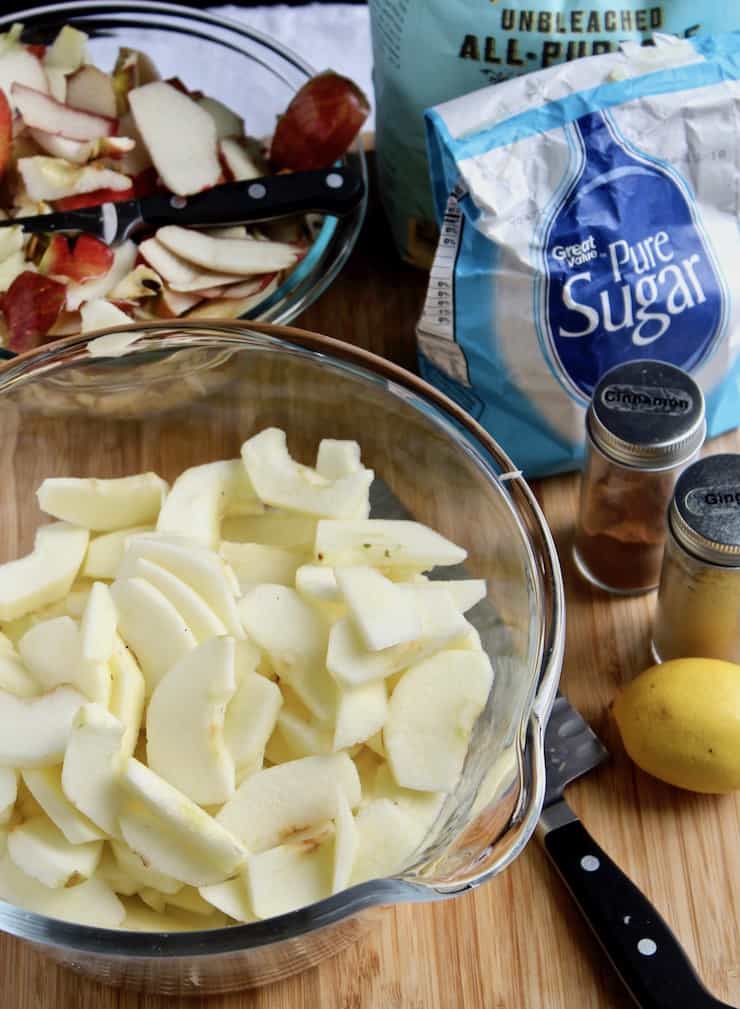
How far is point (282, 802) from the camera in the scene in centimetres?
91

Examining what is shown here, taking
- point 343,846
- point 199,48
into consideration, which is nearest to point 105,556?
point 343,846

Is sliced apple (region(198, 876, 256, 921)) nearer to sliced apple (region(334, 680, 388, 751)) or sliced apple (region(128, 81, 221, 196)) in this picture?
sliced apple (region(334, 680, 388, 751))

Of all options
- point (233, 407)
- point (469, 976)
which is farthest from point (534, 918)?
point (233, 407)

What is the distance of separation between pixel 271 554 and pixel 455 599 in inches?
6.5

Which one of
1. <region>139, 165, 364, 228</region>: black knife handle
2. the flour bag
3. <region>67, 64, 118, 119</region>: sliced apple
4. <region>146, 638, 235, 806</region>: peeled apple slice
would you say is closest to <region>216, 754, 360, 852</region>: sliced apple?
<region>146, 638, 235, 806</region>: peeled apple slice

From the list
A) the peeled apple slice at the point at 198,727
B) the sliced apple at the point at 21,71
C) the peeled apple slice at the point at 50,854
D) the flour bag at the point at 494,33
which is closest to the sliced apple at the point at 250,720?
the peeled apple slice at the point at 198,727

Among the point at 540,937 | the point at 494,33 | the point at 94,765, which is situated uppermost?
the point at 494,33

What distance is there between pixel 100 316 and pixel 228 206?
0.63 ft

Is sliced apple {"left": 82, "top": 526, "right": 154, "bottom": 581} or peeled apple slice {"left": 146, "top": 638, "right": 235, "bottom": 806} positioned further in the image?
sliced apple {"left": 82, "top": 526, "right": 154, "bottom": 581}

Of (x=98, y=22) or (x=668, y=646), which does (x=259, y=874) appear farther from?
(x=98, y=22)

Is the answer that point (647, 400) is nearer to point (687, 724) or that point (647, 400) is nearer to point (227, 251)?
point (687, 724)

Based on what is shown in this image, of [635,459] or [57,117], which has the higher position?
[57,117]

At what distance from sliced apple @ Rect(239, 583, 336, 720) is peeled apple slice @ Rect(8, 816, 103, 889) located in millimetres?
189

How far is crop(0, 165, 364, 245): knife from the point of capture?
1.30 m
